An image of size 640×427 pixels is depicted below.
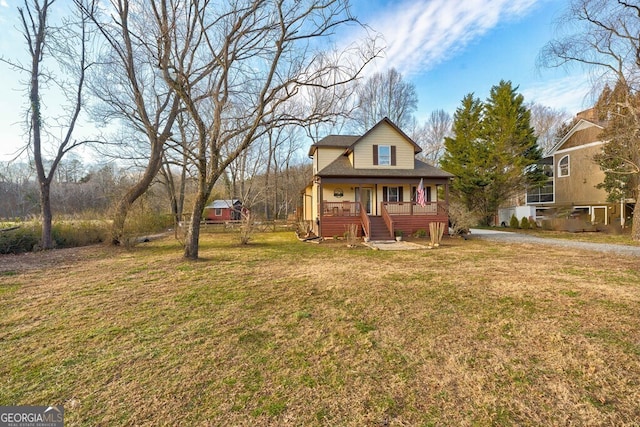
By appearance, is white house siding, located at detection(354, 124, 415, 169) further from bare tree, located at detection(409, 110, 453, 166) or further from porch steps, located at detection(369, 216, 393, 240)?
bare tree, located at detection(409, 110, 453, 166)

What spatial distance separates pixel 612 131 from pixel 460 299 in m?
17.3

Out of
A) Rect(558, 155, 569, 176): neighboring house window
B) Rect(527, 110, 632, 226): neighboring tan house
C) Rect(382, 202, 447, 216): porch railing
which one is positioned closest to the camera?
Rect(382, 202, 447, 216): porch railing

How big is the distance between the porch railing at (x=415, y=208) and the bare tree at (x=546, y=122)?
1016 inches

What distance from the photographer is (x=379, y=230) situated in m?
14.6

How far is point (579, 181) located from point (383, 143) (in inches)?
648

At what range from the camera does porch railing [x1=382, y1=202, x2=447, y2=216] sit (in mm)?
15344

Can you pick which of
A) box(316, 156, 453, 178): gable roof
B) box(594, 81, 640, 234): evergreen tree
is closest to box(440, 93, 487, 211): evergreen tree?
box(594, 81, 640, 234): evergreen tree

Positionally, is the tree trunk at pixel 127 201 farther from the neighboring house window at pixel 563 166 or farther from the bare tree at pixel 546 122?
the bare tree at pixel 546 122

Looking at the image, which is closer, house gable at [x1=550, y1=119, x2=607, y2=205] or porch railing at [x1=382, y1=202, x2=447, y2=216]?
porch railing at [x1=382, y1=202, x2=447, y2=216]

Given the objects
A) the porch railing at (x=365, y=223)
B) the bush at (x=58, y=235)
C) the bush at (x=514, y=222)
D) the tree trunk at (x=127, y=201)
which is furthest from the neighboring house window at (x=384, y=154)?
the bush at (x=58, y=235)

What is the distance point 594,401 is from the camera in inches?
89.7

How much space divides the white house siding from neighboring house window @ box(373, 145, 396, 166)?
19 centimetres

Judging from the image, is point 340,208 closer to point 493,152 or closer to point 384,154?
point 384,154

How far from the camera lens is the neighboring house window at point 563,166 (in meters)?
21.8
